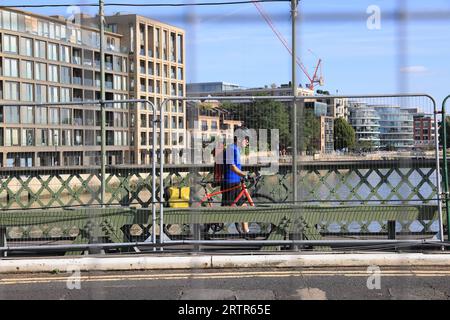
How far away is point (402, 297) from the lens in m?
6.21

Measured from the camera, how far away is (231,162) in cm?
Result: 917

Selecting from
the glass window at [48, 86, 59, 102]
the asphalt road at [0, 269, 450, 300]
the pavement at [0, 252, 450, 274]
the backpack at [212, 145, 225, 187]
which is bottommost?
the asphalt road at [0, 269, 450, 300]

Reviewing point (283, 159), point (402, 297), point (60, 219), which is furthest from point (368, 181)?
point (60, 219)

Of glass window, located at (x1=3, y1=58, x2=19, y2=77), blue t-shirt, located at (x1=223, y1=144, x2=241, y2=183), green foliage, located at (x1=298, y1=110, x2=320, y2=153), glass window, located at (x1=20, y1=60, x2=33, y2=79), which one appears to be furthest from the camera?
glass window, located at (x1=20, y1=60, x2=33, y2=79)

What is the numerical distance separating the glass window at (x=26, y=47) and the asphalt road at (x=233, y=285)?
2424 inches

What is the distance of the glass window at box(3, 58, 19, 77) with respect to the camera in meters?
65.2

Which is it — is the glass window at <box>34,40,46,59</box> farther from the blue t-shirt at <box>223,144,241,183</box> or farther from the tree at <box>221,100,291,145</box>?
the tree at <box>221,100,291,145</box>

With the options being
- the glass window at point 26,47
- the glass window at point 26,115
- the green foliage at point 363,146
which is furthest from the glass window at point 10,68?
the green foliage at point 363,146

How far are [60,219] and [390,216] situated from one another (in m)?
5.04

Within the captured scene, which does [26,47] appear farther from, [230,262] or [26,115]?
[230,262]

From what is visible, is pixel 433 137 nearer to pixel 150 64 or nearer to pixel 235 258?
pixel 235 258

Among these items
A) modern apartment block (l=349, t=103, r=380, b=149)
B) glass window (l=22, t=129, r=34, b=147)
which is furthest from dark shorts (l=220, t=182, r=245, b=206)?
glass window (l=22, t=129, r=34, b=147)

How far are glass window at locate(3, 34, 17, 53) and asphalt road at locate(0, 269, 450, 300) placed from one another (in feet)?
203

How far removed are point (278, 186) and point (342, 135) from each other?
1.35 metres
